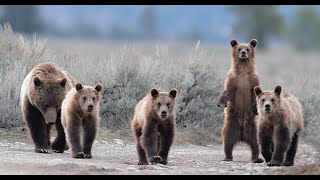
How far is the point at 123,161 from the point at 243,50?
280cm

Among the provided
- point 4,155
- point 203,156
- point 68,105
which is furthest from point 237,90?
point 4,155

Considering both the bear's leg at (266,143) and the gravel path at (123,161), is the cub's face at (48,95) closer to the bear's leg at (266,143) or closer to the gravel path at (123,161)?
the gravel path at (123,161)

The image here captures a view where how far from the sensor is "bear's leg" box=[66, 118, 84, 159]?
13523 millimetres

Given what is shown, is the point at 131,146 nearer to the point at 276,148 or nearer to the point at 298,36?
the point at 276,148

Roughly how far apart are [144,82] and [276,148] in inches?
260

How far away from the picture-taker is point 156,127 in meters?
12.9

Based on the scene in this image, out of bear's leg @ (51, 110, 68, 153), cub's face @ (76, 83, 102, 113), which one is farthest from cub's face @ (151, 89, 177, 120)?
bear's leg @ (51, 110, 68, 153)

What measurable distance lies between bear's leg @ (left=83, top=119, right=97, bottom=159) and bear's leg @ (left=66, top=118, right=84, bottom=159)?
0.13 meters

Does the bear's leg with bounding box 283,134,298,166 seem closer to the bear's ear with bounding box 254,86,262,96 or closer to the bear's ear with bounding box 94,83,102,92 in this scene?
the bear's ear with bounding box 254,86,262,96

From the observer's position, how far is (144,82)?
19062 millimetres

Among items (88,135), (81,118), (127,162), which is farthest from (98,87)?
(127,162)

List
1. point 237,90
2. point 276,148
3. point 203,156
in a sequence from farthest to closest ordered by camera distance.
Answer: point 203,156, point 237,90, point 276,148
